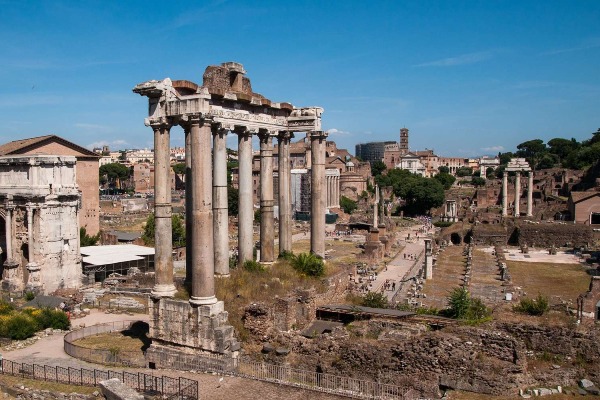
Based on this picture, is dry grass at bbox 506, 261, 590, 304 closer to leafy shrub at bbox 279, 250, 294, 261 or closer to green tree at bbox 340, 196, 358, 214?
leafy shrub at bbox 279, 250, 294, 261

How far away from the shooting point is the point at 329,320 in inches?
747

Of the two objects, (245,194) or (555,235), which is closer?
(245,194)

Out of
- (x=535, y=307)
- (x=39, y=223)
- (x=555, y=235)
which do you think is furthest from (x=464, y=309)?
(x=555, y=235)

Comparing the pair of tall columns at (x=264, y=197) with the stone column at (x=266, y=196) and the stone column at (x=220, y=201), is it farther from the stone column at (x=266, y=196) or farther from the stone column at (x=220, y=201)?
the stone column at (x=220, y=201)

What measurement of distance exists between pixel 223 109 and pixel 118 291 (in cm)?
1807

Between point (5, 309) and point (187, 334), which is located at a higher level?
point (187, 334)

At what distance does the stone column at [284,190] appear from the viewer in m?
22.0

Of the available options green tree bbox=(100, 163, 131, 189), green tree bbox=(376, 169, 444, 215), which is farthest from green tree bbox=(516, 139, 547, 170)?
green tree bbox=(100, 163, 131, 189)

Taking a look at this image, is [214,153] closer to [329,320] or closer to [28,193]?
[329,320]

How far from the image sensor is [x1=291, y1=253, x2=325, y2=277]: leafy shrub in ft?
67.8

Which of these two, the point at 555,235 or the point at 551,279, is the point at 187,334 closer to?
the point at 551,279

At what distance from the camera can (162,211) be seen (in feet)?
55.3

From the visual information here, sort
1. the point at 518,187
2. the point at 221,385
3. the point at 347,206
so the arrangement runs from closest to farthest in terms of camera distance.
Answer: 1. the point at 221,385
2. the point at 518,187
3. the point at 347,206

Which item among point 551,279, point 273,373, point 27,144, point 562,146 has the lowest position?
point 551,279
